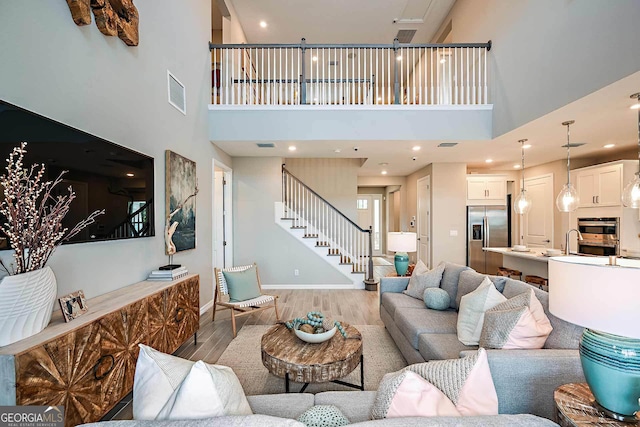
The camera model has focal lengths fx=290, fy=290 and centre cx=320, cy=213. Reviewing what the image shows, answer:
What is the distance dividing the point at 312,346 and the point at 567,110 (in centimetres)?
378

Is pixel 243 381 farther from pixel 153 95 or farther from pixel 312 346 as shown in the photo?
pixel 153 95

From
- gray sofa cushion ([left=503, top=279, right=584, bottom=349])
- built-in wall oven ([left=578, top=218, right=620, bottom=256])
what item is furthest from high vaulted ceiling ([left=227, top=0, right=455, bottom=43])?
gray sofa cushion ([left=503, top=279, right=584, bottom=349])

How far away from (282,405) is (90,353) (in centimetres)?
121

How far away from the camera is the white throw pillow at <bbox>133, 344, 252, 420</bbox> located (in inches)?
34.7

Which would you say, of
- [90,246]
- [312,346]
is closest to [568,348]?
[312,346]

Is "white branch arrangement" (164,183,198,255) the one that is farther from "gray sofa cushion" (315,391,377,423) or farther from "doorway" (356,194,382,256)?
"doorway" (356,194,382,256)

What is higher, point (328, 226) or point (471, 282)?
point (328, 226)

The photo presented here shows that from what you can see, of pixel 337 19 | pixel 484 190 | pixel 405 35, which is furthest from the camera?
pixel 405 35

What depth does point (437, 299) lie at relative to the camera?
3059 millimetres

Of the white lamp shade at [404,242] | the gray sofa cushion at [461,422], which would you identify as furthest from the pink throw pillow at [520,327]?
the white lamp shade at [404,242]

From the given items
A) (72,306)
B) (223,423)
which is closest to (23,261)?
(72,306)

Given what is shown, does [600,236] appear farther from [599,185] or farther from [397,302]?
[397,302]

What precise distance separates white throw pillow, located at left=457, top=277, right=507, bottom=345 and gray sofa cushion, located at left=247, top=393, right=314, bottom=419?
4.72 ft
